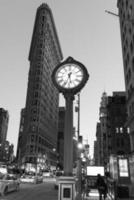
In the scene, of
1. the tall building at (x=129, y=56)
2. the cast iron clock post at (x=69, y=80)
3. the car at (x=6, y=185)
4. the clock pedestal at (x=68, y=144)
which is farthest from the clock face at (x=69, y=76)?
the tall building at (x=129, y=56)

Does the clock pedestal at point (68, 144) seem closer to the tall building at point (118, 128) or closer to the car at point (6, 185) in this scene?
the car at point (6, 185)

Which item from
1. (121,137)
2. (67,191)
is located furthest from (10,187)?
(121,137)

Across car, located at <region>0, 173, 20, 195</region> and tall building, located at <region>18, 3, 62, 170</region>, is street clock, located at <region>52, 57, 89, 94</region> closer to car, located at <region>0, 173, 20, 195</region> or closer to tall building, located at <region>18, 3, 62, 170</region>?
car, located at <region>0, 173, 20, 195</region>

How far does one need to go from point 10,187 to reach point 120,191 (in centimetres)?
931

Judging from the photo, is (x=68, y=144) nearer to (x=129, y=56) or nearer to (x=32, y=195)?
(x=32, y=195)

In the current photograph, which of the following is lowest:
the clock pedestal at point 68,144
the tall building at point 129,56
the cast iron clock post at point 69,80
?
the clock pedestal at point 68,144

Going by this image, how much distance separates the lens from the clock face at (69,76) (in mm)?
8602

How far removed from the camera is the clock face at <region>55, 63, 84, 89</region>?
860cm

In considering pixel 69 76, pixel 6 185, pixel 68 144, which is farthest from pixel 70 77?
pixel 6 185

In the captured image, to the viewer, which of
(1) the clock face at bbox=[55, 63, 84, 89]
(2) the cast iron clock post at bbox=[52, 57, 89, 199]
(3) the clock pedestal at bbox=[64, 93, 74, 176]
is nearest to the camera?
(3) the clock pedestal at bbox=[64, 93, 74, 176]

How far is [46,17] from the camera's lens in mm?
121312

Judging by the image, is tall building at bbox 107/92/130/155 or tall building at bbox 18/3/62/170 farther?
tall building at bbox 18/3/62/170

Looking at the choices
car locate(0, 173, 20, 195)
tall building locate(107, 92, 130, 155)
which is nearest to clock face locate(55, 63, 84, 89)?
car locate(0, 173, 20, 195)

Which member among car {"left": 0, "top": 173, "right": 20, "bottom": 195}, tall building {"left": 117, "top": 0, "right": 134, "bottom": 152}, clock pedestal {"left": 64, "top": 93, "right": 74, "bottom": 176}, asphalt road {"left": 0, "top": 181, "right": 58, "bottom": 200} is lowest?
asphalt road {"left": 0, "top": 181, "right": 58, "bottom": 200}
